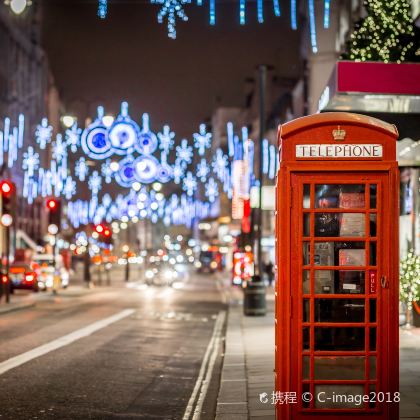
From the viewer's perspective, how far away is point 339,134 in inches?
328

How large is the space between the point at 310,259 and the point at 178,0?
840 centimetres

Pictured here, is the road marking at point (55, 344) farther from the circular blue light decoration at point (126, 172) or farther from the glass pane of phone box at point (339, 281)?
the glass pane of phone box at point (339, 281)

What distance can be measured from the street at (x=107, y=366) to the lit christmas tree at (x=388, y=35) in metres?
6.79

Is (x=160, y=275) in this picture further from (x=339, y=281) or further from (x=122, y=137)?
(x=339, y=281)

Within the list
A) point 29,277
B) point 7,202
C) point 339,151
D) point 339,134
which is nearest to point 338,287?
point 339,151

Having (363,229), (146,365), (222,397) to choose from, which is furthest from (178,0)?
(363,229)

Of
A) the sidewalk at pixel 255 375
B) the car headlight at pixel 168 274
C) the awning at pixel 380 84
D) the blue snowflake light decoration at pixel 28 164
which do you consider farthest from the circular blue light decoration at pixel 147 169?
the blue snowflake light decoration at pixel 28 164

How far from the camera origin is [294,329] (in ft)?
26.9

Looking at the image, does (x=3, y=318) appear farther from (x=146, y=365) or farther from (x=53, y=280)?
(x=53, y=280)

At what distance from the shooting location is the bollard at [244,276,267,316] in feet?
85.4

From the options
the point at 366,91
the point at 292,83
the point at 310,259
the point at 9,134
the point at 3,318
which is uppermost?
the point at 292,83

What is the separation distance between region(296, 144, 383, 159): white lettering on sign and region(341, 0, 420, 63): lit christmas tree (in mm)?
10425

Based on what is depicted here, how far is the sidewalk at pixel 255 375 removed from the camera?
32.3 ft

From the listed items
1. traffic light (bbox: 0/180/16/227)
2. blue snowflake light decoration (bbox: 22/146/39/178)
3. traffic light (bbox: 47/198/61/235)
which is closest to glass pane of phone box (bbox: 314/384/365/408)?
traffic light (bbox: 0/180/16/227)
